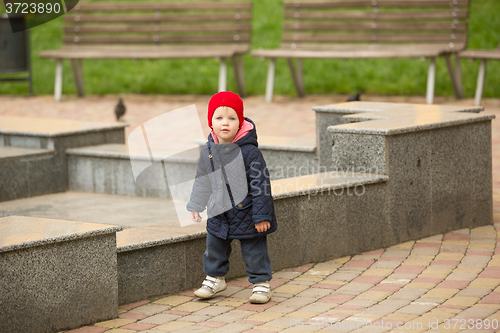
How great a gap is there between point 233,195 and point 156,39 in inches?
367

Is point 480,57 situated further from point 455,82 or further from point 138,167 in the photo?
point 138,167

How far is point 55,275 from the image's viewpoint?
3.64m

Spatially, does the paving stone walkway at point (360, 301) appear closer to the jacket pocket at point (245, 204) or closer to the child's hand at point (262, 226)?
the child's hand at point (262, 226)

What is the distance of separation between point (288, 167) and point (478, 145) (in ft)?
5.29

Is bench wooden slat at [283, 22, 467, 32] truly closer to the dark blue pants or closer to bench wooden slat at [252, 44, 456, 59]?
bench wooden slat at [252, 44, 456, 59]

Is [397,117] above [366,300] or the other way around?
above

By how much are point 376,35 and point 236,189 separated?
825 centimetres

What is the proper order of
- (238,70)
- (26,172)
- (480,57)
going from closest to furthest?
(26,172) < (480,57) < (238,70)

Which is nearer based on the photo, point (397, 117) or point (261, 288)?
point (261, 288)

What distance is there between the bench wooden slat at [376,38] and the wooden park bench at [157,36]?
92 centimetres

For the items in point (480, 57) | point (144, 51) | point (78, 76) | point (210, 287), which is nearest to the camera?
point (210, 287)

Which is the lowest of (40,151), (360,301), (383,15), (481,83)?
(360,301)

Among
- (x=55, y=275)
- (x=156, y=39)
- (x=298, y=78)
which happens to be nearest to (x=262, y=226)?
(x=55, y=275)

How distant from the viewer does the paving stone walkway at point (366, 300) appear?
146 inches
